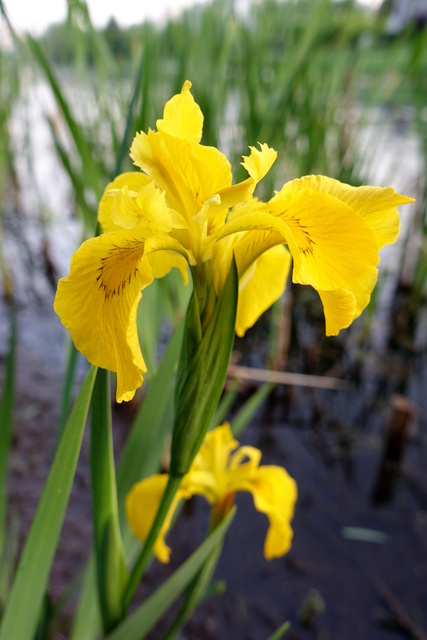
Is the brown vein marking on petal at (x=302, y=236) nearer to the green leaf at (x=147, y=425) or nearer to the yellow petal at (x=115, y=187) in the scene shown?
the yellow petal at (x=115, y=187)

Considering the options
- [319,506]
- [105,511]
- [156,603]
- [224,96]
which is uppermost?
[224,96]

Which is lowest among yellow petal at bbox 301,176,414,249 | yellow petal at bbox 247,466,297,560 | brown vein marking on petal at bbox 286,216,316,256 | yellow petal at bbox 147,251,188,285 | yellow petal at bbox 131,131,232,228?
yellow petal at bbox 247,466,297,560

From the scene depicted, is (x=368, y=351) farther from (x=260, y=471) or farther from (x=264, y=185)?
(x=260, y=471)

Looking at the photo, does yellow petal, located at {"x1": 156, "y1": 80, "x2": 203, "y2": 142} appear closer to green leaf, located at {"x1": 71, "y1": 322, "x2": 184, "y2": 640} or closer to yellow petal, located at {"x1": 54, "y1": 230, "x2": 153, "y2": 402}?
yellow petal, located at {"x1": 54, "y1": 230, "x2": 153, "y2": 402}

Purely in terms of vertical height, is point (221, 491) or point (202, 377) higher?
point (202, 377)

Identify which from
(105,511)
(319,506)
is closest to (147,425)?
(105,511)

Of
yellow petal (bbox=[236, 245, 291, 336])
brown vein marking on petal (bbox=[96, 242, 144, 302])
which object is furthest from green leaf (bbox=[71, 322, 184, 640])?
brown vein marking on petal (bbox=[96, 242, 144, 302])

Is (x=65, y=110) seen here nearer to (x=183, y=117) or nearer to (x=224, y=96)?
(x=183, y=117)
